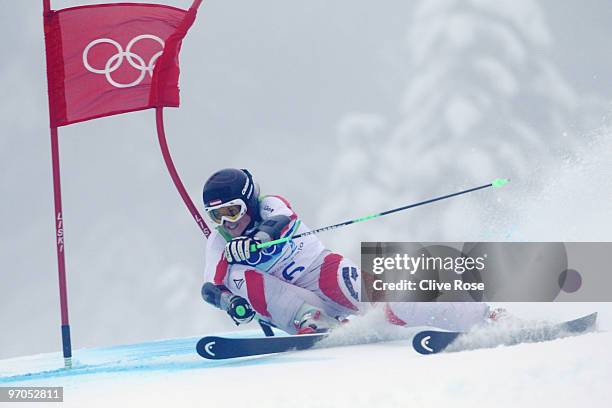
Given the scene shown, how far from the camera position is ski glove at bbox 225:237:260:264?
3535 millimetres

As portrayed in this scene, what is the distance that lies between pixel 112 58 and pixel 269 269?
1.34 meters

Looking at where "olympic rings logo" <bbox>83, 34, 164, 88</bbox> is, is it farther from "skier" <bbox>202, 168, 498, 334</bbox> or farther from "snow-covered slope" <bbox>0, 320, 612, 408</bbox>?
"snow-covered slope" <bbox>0, 320, 612, 408</bbox>

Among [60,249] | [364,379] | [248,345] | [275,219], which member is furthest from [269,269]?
[364,379]

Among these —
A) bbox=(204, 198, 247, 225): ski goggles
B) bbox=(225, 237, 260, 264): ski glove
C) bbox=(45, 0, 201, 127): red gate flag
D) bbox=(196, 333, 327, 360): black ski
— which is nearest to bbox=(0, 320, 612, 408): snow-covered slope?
bbox=(196, 333, 327, 360): black ski

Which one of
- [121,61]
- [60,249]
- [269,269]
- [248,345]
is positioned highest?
[121,61]

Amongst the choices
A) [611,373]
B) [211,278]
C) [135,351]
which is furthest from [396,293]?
[135,351]

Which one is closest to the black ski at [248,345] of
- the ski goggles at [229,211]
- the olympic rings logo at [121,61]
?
the ski goggles at [229,211]

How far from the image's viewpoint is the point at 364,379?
280cm

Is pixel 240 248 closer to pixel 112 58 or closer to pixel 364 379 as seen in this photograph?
pixel 364 379

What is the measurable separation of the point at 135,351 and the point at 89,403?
1.32 meters
